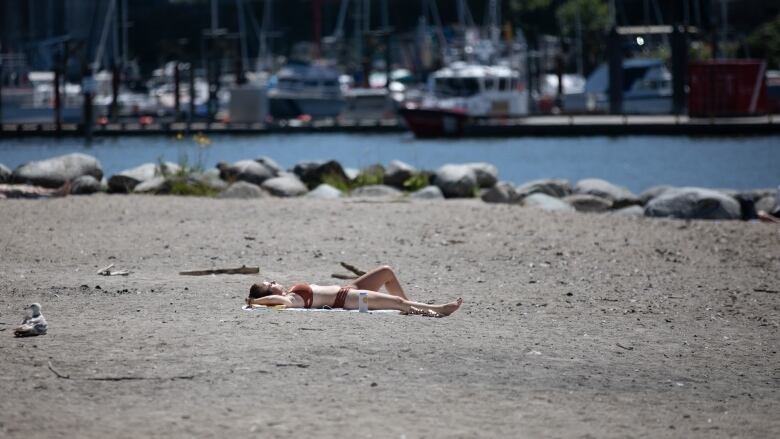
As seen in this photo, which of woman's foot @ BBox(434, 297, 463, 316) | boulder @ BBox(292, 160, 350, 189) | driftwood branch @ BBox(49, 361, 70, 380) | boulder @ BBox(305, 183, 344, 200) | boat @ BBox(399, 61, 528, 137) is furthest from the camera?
boat @ BBox(399, 61, 528, 137)

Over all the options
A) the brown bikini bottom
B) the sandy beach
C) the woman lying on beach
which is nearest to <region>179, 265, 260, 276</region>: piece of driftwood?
the sandy beach

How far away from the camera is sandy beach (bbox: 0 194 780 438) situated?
28.7 ft

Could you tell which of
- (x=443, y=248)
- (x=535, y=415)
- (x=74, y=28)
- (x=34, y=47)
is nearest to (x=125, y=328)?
(x=535, y=415)

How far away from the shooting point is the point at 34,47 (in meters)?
82.4

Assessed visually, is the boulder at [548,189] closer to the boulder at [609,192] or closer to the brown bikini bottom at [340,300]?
the boulder at [609,192]

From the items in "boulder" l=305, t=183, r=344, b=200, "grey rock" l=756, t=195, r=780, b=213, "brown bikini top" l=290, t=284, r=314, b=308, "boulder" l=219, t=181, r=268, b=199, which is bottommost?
"grey rock" l=756, t=195, r=780, b=213

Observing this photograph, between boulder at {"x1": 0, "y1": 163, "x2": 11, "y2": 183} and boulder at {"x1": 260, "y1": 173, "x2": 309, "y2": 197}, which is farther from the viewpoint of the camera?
boulder at {"x1": 0, "y1": 163, "x2": 11, "y2": 183}

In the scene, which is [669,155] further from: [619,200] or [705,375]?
[705,375]

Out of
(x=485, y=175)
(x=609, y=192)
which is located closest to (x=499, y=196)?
(x=485, y=175)

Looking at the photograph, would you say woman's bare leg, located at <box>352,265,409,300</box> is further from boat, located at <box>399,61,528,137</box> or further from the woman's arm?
boat, located at <box>399,61,528,137</box>

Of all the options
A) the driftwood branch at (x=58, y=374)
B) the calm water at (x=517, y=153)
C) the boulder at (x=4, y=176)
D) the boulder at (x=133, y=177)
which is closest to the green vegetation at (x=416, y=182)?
the boulder at (x=133, y=177)

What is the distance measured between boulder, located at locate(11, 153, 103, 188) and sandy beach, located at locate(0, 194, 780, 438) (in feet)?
17.5

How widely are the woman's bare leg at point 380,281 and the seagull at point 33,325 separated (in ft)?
10.00

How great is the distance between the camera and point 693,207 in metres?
23.8
